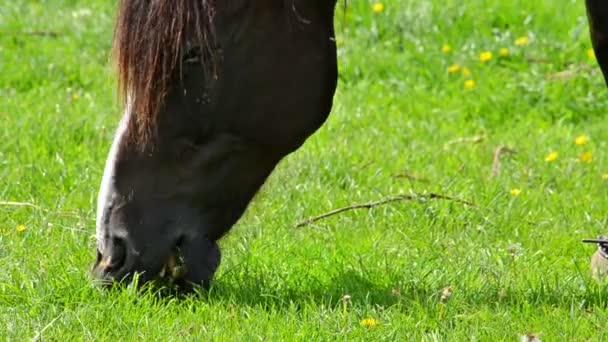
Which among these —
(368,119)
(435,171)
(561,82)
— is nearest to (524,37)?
(561,82)

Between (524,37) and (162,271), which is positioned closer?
(162,271)

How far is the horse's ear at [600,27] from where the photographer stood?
12.4 feet

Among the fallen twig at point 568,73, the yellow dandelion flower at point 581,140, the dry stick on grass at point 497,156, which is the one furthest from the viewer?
the fallen twig at point 568,73

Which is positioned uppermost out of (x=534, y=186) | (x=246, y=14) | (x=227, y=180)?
(x=246, y=14)

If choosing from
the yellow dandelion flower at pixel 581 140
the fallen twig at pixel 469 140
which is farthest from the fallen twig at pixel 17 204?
the yellow dandelion flower at pixel 581 140

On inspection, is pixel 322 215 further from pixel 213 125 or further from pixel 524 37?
pixel 524 37

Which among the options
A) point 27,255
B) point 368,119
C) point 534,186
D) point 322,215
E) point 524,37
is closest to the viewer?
point 27,255

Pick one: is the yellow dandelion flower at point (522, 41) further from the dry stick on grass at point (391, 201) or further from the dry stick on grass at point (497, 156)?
the dry stick on grass at point (391, 201)

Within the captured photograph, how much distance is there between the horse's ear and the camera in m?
3.78

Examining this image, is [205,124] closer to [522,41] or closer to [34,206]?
[34,206]

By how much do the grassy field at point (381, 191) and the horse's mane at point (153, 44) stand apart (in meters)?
0.19

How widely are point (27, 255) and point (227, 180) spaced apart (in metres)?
0.90

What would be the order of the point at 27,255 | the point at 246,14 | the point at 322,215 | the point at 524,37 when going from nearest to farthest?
1. the point at 246,14
2. the point at 27,255
3. the point at 322,215
4. the point at 524,37

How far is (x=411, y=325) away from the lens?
3.52m
